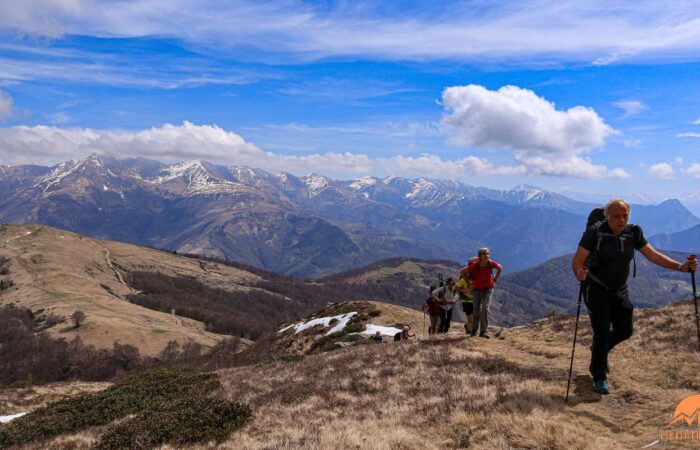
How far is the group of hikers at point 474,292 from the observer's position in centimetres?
1773

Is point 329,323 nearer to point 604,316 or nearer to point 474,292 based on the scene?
point 474,292

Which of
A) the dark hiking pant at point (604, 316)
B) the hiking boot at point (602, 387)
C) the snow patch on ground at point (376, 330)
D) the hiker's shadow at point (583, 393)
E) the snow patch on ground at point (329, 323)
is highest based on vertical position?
the dark hiking pant at point (604, 316)

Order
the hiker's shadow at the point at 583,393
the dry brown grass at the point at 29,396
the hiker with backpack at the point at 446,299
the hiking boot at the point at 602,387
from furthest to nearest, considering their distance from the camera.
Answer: the dry brown grass at the point at 29,396
the hiker with backpack at the point at 446,299
the hiking boot at the point at 602,387
the hiker's shadow at the point at 583,393

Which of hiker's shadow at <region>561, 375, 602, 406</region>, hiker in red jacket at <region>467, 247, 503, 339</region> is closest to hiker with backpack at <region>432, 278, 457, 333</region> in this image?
hiker in red jacket at <region>467, 247, 503, 339</region>

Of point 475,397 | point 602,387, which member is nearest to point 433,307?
point 475,397

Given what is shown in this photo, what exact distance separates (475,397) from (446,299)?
506 inches

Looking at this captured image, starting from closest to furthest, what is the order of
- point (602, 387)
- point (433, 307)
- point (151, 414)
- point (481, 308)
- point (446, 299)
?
point (602, 387) → point (151, 414) → point (481, 308) → point (446, 299) → point (433, 307)

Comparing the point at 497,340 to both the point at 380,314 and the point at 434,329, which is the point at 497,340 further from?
the point at 380,314

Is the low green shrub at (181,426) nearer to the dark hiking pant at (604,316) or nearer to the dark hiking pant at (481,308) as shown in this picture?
the dark hiking pant at (604,316)

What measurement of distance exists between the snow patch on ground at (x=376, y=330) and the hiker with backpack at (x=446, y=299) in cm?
821

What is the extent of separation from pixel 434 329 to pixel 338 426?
51.7ft

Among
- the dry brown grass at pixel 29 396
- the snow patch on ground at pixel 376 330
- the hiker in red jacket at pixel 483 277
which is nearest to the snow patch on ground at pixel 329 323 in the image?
the snow patch on ground at pixel 376 330

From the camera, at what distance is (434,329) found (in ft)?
83.3

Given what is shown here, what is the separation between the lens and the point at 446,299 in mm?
23703
